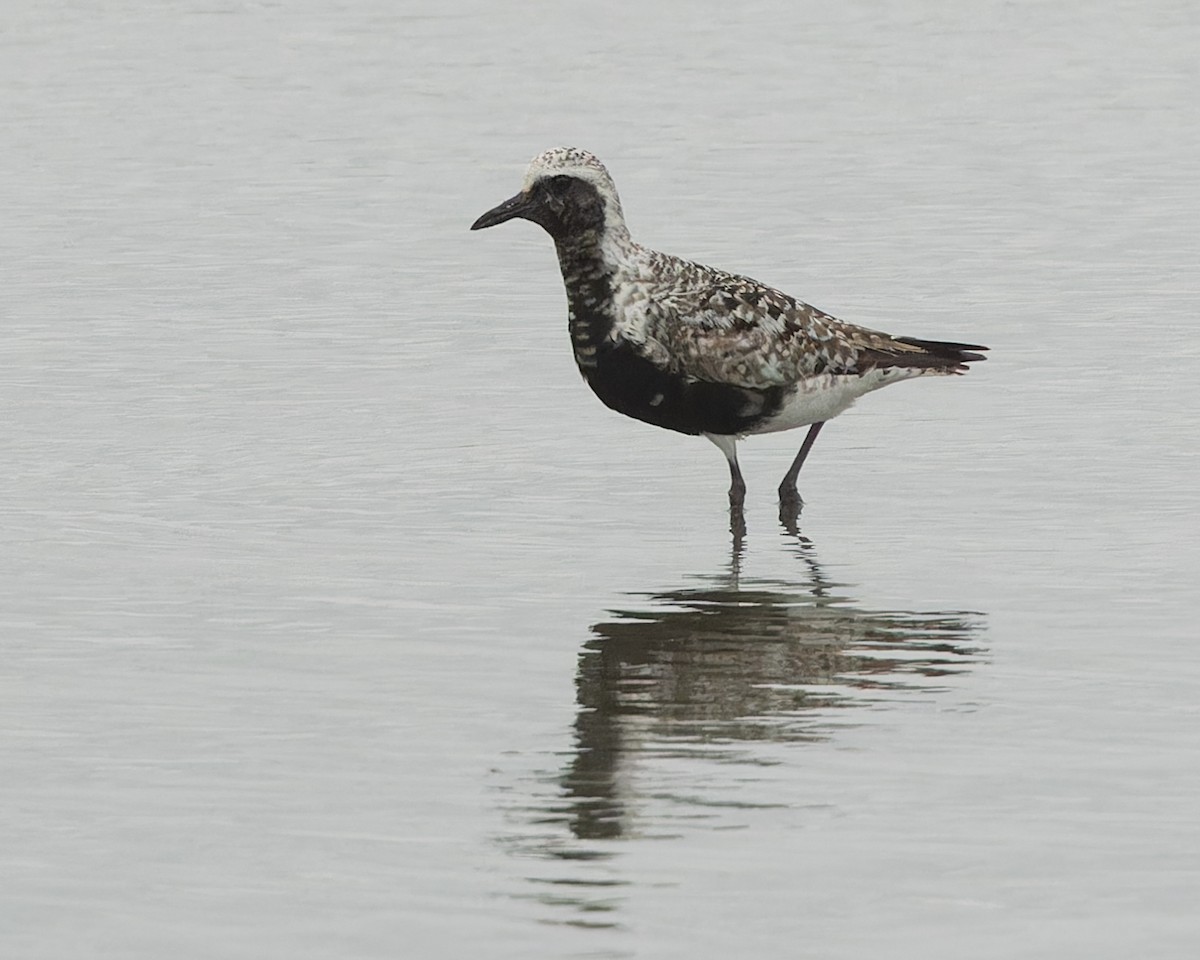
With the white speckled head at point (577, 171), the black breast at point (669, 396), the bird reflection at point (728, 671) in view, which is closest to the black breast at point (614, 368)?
the black breast at point (669, 396)

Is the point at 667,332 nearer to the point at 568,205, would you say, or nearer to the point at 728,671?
the point at 568,205

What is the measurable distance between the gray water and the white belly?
46cm

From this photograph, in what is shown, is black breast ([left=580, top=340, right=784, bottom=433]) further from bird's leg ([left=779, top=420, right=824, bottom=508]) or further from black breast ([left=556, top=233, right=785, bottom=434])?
bird's leg ([left=779, top=420, right=824, bottom=508])

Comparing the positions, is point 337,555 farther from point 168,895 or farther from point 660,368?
point 168,895

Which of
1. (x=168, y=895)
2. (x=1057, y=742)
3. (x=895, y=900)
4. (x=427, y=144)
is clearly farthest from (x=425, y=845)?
(x=427, y=144)

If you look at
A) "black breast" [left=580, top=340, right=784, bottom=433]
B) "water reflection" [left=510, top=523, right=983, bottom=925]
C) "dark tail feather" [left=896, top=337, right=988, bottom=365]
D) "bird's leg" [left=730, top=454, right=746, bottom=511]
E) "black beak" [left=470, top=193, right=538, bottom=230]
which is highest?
"black beak" [left=470, top=193, right=538, bottom=230]

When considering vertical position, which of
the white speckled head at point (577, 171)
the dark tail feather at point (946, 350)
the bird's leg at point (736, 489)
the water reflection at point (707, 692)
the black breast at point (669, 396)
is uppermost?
the white speckled head at point (577, 171)

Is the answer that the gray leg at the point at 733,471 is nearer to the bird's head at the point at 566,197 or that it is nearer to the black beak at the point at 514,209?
the bird's head at the point at 566,197

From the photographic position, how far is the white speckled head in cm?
1416

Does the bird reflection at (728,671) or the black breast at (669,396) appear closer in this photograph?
the bird reflection at (728,671)

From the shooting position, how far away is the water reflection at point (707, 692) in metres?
8.80

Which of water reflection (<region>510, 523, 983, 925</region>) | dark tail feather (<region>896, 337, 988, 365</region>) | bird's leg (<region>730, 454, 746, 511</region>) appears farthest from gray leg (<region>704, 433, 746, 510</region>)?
dark tail feather (<region>896, 337, 988, 365</region>)

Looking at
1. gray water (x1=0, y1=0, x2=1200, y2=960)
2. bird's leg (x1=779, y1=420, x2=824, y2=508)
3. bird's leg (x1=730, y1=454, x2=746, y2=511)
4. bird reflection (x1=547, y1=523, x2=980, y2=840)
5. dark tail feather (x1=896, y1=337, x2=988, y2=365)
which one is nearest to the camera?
gray water (x1=0, y1=0, x2=1200, y2=960)

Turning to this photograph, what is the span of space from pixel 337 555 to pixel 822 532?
8.33ft
